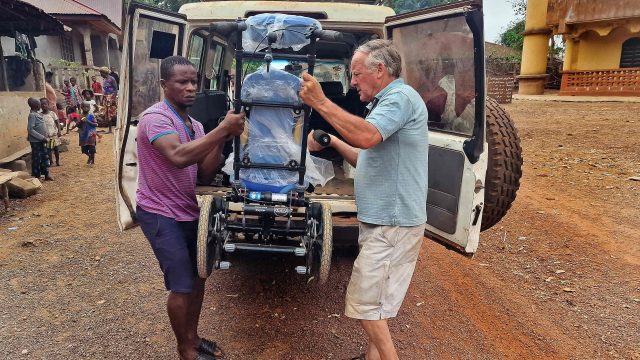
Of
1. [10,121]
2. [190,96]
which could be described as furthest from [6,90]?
[190,96]

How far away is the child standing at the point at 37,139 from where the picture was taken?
752 cm

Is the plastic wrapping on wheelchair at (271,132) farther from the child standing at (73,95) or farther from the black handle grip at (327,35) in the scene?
the child standing at (73,95)

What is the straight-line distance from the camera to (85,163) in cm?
943

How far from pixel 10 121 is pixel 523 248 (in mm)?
8710

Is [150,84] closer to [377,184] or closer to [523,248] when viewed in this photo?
[377,184]

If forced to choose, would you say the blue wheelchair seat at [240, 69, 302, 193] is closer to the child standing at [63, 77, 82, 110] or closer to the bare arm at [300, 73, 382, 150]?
the bare arm at [300, 73, 382, 150]

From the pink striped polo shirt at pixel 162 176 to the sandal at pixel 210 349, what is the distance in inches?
31.5

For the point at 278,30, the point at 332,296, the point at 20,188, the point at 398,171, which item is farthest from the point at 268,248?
the point at 20,188

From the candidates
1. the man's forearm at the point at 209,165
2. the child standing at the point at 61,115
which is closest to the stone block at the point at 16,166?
the child standing at the point at 61,115

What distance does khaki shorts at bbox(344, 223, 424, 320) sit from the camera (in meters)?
2.40

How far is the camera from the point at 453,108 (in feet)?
10.7

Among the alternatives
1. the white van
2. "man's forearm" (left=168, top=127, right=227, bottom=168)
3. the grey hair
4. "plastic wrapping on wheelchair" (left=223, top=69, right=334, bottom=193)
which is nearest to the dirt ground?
the white van

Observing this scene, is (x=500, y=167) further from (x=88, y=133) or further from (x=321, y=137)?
(x=88, y=133)

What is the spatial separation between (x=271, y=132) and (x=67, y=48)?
1967 centimetres
